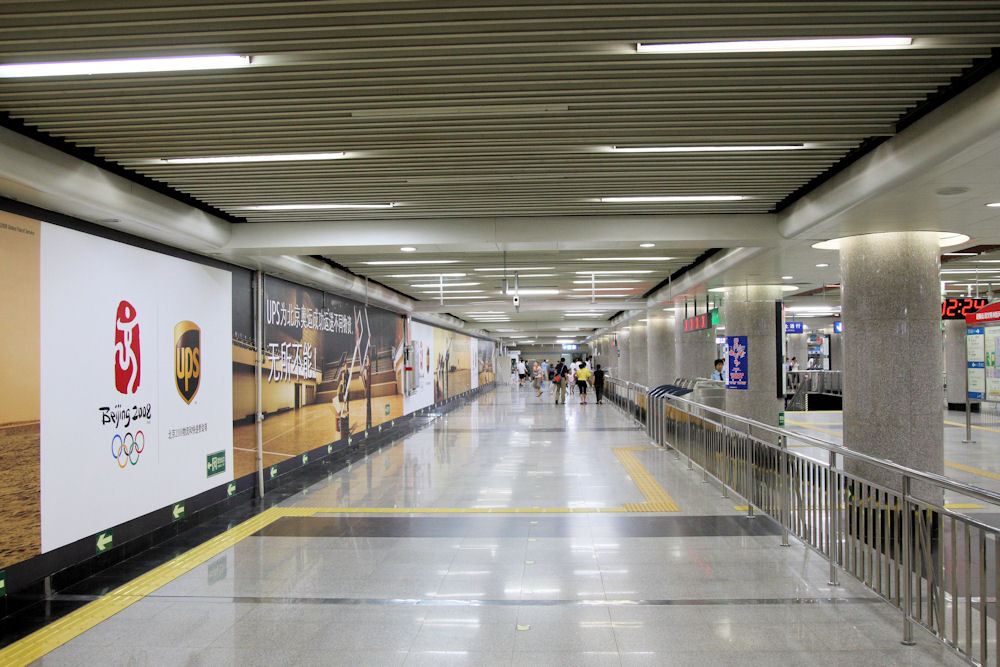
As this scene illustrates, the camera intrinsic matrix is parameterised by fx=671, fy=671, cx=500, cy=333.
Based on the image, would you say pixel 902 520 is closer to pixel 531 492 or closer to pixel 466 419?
pixel 531 492

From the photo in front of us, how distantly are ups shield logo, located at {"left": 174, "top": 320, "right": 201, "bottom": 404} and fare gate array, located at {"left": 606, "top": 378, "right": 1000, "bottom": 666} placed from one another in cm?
550

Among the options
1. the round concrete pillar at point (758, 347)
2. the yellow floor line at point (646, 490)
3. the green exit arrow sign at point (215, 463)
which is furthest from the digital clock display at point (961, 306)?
the green exit arrow sign at point (215, 463)

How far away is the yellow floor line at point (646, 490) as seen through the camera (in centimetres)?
681

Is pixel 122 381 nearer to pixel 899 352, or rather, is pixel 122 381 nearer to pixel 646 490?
pixel 646 490

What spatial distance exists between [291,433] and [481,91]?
7.04m

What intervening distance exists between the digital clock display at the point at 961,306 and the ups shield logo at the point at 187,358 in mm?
11584

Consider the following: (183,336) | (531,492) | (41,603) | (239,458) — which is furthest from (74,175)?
(531,492)

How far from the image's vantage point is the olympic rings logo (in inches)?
217

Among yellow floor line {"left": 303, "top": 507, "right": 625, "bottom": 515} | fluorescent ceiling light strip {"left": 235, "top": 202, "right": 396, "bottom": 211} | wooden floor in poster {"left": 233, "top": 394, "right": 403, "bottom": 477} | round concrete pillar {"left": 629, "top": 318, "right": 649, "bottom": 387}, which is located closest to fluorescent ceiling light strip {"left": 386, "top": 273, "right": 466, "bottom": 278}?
wooden floor in poster {"left": 233, "top": 394, "right": 403, "bottom": 477}

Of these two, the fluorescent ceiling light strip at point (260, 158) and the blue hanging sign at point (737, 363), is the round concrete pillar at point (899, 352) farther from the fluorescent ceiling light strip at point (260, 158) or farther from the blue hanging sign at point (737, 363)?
the fluorescent ceiling light strip at point (260, 158)

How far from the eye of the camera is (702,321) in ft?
44.5

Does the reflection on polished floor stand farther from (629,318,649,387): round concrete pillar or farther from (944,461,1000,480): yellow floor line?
(629,318,649,387): round concrete pillar

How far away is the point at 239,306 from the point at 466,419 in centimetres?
1036

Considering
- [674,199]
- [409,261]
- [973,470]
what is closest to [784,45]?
[674,199]
